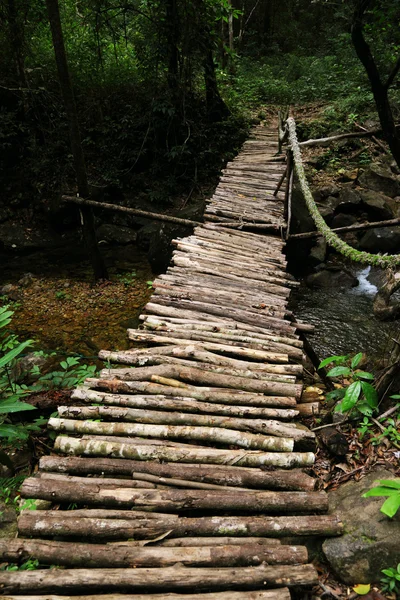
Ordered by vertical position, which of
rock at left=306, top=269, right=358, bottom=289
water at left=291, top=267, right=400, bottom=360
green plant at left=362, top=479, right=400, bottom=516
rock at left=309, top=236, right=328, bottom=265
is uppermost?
green plant at left=362, top=479, right=400, bottom=516

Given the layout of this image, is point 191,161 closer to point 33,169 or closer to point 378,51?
point 33,169

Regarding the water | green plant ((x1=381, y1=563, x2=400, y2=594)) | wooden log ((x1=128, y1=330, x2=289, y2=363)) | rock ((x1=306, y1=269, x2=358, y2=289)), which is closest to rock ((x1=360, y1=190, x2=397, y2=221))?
the water

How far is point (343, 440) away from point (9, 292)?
8.19 m

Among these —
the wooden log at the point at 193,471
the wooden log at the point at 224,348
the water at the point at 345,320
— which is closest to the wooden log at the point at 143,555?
the wooden log at the point at 193,471

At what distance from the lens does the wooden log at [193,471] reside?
2656mm

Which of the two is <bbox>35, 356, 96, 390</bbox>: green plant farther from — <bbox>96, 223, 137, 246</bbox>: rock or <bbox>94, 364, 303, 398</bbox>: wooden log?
<bbox>96, 223, 137, 246</bbox>: rock

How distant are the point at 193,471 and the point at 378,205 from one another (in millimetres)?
9286

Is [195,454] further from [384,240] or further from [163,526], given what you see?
[384,240]

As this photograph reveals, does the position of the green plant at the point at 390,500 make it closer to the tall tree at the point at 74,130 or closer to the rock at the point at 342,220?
the tall tree at the point at 74,130

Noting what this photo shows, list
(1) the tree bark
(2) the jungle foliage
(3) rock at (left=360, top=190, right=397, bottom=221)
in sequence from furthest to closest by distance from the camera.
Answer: (2) the jungle foliage < (3) rock at (left=360, top=190, right=397, bottom=221) < (1) the tree bark

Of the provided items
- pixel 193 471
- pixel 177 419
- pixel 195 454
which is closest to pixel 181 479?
pixel 193 471

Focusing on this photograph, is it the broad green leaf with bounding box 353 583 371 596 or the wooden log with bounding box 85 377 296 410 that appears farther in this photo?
the wooden log with bounding box 85 377 296 410

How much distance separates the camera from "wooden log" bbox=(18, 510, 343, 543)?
234 centimetres

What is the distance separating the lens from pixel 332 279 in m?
9.13
